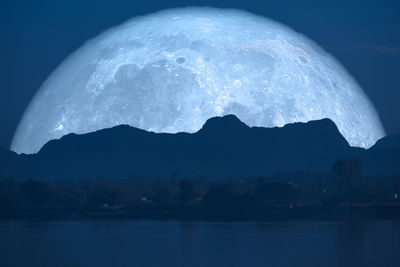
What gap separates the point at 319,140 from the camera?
154625 millimetres

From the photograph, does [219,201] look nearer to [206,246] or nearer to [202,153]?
[206,246]

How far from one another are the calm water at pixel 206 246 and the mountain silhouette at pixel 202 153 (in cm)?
7208

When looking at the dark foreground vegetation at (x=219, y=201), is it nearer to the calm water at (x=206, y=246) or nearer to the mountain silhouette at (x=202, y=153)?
the calm water at (x=206, y=246)

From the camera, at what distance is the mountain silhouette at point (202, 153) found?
15325 centimetres

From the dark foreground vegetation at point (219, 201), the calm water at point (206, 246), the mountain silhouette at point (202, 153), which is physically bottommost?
the calm water at point (206, 246)

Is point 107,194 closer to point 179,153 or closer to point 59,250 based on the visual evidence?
point 59,250

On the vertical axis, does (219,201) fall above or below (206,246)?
above

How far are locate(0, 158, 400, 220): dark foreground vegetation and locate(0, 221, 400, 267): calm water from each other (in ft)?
25.1

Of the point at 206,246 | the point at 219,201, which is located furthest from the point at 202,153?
the point at 206,246

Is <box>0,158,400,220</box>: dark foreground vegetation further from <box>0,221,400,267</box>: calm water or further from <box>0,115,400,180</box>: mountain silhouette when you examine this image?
<box>0,115,400,180</box>: mountain silhouette

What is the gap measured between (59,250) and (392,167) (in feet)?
325

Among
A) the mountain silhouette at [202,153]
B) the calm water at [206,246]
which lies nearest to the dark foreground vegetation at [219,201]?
the calm water at [206,246]

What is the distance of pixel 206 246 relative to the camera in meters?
59.9

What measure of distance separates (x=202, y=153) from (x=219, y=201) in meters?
68.7
